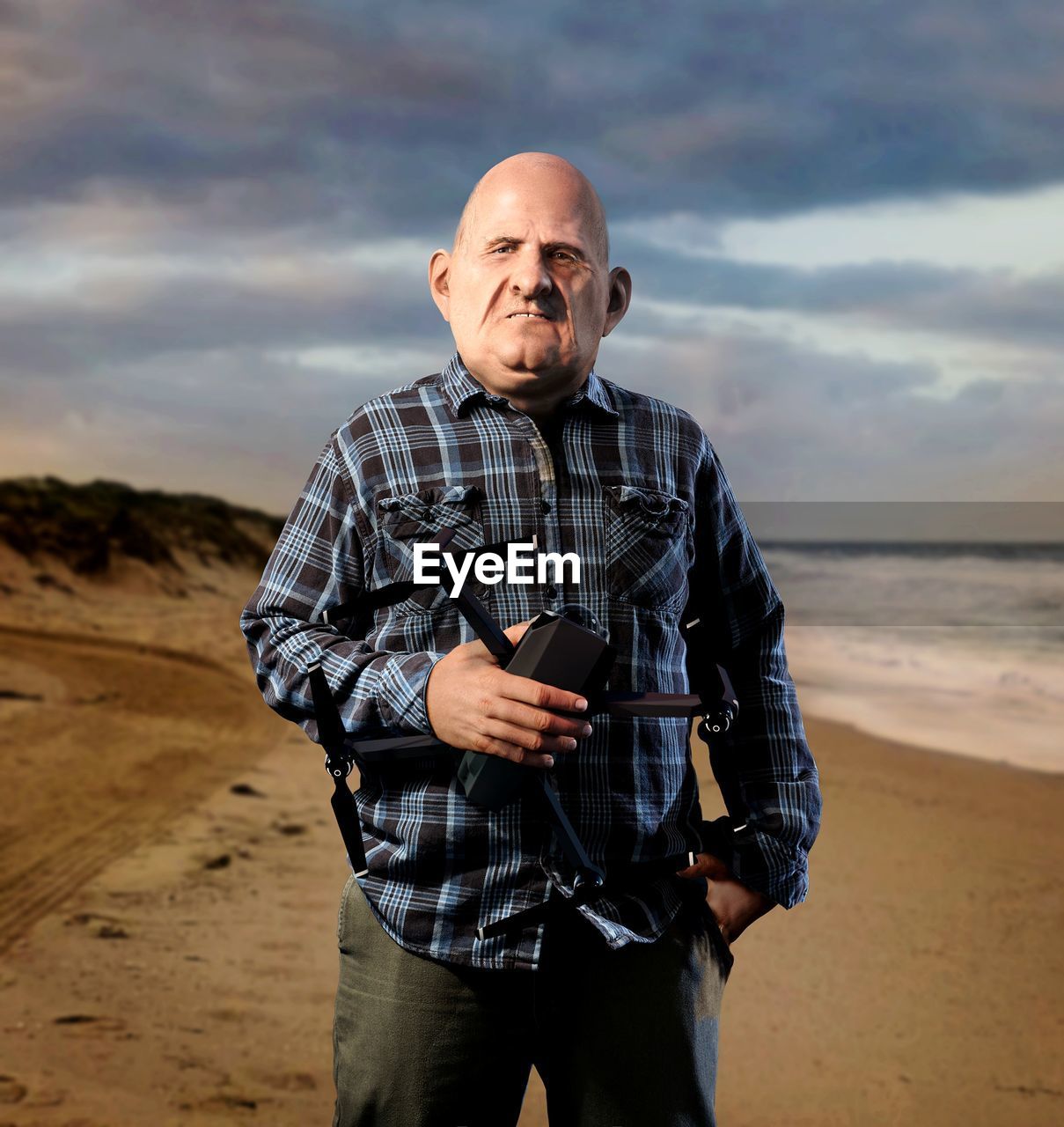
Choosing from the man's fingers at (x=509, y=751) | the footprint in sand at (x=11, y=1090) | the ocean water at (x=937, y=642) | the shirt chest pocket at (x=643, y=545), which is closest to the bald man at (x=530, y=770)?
the shirt chest pocket at (x=643, y=545)

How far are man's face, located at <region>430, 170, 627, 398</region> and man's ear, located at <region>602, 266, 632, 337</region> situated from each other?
0.06m

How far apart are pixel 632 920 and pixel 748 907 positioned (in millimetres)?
196

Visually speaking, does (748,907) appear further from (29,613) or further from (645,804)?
(29,613)

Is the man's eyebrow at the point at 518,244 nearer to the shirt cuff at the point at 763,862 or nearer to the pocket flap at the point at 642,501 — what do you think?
the pocket flap at the point at 642,501

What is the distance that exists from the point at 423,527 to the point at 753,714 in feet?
1.61

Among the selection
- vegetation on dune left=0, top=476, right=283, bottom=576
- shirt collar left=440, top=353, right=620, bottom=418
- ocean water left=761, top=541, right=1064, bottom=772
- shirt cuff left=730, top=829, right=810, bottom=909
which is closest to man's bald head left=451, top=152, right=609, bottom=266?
shirt collar left=440, top=353, right=620, bottom=418

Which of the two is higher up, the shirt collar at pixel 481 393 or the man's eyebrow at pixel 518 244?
the man's eyebrow at pixel 518 244

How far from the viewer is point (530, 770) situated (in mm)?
1210

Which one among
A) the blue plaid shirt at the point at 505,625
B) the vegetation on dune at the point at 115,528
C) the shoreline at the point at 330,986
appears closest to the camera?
the blue plaid shirt at the point at 505,625

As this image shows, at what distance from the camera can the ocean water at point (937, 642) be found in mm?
8453

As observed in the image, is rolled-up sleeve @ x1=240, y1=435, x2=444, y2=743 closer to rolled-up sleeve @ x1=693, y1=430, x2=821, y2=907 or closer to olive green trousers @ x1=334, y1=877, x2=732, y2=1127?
olive green trousers @ x1=334, y1=877, x2=732, y2=1127

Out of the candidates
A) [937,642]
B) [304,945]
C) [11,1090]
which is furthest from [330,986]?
[937,642]

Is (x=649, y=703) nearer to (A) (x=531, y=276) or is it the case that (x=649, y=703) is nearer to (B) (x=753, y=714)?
(B) (x=753, y=714)

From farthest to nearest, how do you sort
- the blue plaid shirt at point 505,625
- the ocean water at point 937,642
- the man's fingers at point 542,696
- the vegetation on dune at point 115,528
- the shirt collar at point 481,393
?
the vegetation on dune at point 115,528 < the ocean water at point 937,642 < the shirt collar at point 481,393 < the blue plaid shirt at point 505,625 < the man's fingers at point 542,696
